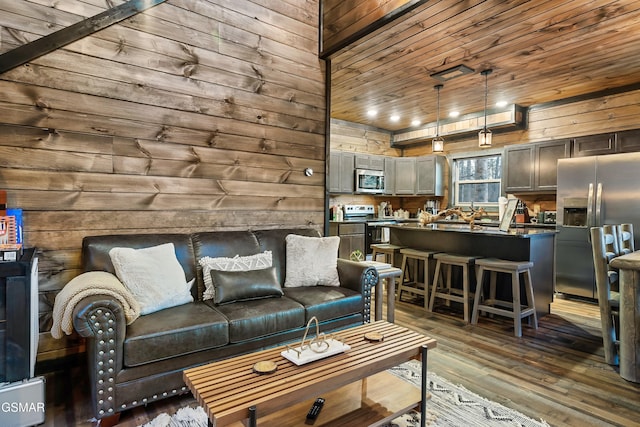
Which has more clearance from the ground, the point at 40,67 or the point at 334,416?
the point at 40,67

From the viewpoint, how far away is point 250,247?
3062mm

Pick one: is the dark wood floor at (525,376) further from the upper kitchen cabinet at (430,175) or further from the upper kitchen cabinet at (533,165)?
the upper kitchen cabinet at (430,175)

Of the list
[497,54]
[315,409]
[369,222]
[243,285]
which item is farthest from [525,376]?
[369,222]

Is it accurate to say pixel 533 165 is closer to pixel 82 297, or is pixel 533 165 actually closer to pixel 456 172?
pixel 456 172

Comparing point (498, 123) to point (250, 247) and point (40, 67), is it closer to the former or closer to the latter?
point (250, 247)

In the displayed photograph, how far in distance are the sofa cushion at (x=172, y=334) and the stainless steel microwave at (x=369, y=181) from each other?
463 cm

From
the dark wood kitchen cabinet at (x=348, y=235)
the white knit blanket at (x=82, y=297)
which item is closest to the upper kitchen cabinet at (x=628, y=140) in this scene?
the dark wood kitchen cabinet at (x=348, y=235)

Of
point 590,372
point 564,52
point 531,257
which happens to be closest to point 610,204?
point 531,257

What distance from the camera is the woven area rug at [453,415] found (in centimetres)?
193

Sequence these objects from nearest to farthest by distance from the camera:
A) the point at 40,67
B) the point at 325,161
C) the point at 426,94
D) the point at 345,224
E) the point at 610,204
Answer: the point at 40,67
the point at 325,161
the point at 610,204
the point at 426,94
the point at 345,224

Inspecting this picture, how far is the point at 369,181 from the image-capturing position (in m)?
6.73

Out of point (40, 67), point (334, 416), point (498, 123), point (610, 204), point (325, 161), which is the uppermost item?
point (498, 123)

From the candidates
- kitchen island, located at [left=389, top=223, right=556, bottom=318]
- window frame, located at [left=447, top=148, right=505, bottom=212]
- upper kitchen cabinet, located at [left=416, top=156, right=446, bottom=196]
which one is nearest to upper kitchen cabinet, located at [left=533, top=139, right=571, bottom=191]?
window frame, located at [left=447, top=148, right=505, bottom=212]

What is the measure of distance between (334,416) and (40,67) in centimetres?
294
